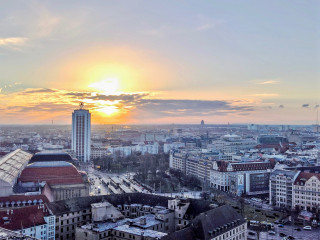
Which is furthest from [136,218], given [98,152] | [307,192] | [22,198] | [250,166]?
[98,152]

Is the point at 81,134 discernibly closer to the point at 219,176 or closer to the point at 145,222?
the point at 219,176

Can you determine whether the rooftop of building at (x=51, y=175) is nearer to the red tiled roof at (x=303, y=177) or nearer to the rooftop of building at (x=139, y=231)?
the rooftop of building at (x=139, y=231)

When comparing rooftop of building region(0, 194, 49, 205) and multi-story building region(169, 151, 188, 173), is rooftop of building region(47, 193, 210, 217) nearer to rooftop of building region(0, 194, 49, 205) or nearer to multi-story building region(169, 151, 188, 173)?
rooftop of building region(0, 194, 49, 205)

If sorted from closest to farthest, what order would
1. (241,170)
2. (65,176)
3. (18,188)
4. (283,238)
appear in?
(283,238)
(18,188)
(65,176)
(241,170)

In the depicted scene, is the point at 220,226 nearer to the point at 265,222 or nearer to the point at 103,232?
the point at 103,232

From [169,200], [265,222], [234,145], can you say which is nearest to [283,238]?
[265,222]

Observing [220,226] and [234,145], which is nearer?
[220,226]
